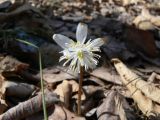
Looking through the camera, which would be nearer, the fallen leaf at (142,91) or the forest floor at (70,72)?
the forest floor at (70,72)

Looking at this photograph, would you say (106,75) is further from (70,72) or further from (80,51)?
(80,51)

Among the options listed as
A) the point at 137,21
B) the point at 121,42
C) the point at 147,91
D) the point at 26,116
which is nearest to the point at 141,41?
the point at 121,42

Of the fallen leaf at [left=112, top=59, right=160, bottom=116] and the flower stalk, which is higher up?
the flower stalk

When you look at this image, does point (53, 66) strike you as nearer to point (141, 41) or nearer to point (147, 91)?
point (147, 91)

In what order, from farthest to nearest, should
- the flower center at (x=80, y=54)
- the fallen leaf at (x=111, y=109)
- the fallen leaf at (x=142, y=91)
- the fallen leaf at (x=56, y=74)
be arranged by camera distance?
the fallen leaf at (x=56, y=74) → the fallen leaf at (x=142, y=91) → the fallen leaf at (x=111, y=109) → the flower center at (x=80, y=54)

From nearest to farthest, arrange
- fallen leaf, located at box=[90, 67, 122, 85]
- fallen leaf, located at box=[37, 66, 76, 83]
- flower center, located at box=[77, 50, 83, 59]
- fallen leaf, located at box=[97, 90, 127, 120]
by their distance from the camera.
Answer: flower center, located at box=[77, 50, 83, 59]
fallen leaf, located at box=[97, 90, 127, 120]
fallen leaf, located at box=[37, 66, 76, 83]
fallen leaf, located at box=[90, 67, 122, 85]

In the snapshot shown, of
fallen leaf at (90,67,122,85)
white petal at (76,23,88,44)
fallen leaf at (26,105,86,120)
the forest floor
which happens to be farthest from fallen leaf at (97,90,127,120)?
white petal at (76,23,88,44)

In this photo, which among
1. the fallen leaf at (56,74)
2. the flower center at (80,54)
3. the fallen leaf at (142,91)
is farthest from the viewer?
the fallen leaf at (56,74)

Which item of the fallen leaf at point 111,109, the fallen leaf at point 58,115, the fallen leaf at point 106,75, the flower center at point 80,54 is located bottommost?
the fallen leaf at point 106,75

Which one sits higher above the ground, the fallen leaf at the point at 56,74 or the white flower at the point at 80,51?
the white flower at the point at 80,51

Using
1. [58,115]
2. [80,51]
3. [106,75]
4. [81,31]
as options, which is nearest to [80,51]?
[80,51]

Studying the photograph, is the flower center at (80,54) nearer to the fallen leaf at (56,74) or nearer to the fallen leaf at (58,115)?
the fallen leaf at (58,115)

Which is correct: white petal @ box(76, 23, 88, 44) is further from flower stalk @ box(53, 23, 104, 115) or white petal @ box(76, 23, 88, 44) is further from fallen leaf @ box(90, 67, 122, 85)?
fallen leaf @ box(90, 67, 122, 85)

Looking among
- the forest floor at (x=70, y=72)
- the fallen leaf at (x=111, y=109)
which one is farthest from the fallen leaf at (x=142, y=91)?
the fallen leaf at (x=111, y=109)
